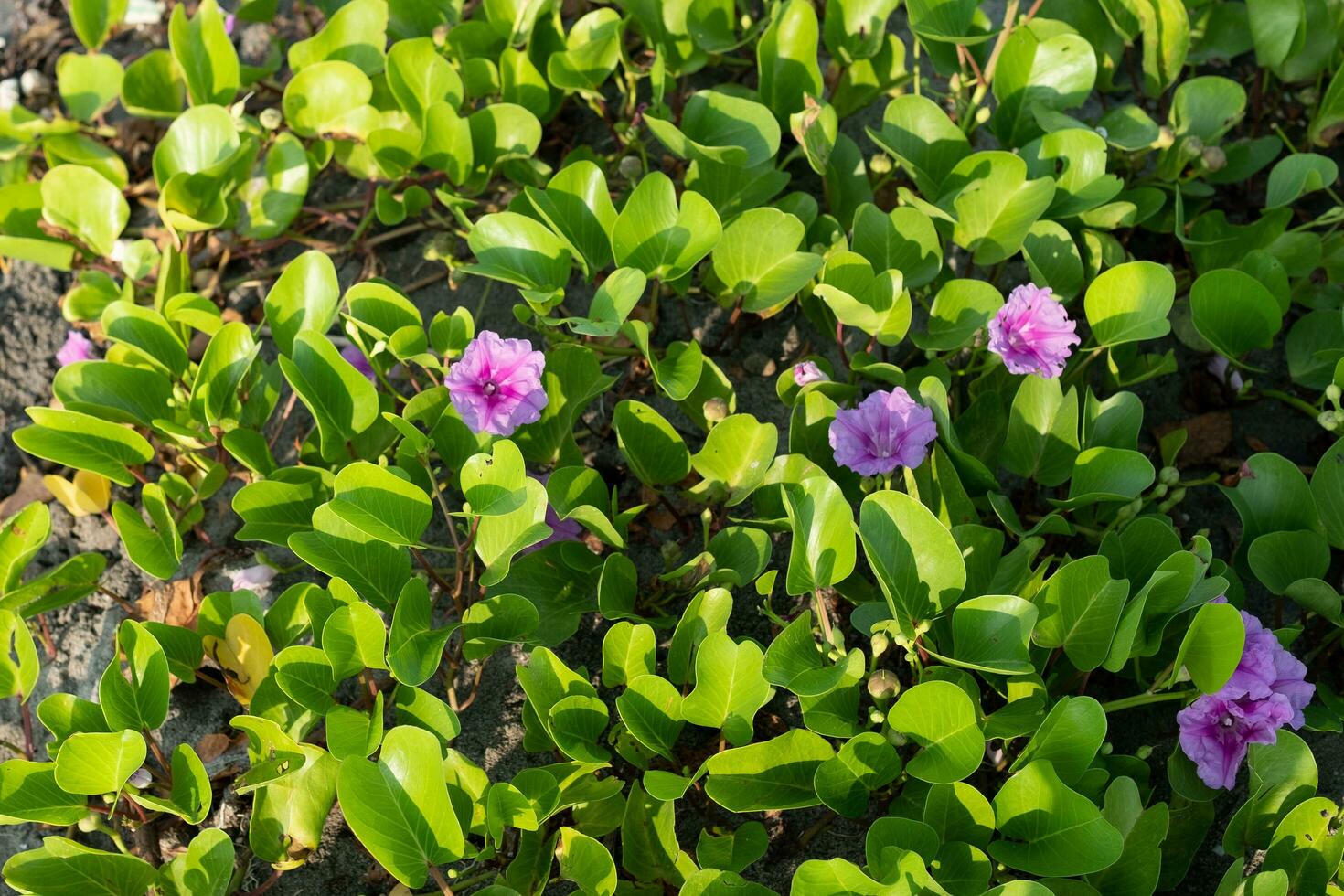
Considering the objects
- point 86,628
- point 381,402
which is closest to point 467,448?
point 381,402

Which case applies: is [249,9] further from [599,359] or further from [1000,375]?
[1000,375]

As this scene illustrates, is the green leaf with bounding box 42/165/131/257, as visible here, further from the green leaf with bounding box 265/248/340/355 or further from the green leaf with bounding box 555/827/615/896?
the green leaf with bounding box 555/827/615/896

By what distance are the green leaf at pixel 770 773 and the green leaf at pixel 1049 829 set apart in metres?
0.23

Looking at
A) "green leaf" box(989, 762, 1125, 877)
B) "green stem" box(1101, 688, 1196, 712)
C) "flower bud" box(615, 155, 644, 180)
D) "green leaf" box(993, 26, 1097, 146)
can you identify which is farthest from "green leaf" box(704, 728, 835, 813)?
"green leaf" box(993, 26, 1097, 146)

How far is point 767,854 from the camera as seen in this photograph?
1.62 meters

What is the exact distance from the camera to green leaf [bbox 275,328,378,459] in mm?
1714

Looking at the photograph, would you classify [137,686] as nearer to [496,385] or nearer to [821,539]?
[496,385]

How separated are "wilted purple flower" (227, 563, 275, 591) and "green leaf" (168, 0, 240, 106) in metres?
0.94

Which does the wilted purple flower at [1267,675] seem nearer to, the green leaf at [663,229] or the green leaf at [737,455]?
the green leaf at [737,455]

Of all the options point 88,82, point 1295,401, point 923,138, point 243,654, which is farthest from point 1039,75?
point 88,82

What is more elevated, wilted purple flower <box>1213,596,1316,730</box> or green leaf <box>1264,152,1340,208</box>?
green leaf <box>1264,152,1340,208</box>

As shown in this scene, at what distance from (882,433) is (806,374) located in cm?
21

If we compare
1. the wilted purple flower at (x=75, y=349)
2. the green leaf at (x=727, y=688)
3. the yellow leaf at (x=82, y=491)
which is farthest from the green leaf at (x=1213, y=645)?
the wilted purple flower at (x=75, y=349)

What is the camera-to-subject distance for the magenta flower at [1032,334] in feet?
5.58
